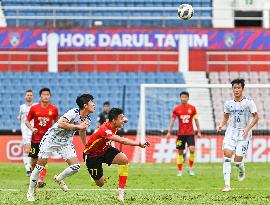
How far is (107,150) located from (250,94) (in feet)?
62.8

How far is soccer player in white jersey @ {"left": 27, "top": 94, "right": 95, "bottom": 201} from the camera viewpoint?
1499 centimetres

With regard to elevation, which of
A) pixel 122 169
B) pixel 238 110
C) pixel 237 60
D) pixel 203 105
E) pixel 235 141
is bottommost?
pixel 122 169

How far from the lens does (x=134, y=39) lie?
1473 inches

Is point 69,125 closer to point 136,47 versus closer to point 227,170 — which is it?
point 227,170

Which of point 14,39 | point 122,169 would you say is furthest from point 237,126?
point 14,39

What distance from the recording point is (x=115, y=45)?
123ft

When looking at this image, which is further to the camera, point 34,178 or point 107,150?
point 107,150

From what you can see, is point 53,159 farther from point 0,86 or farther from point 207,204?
point 207,204

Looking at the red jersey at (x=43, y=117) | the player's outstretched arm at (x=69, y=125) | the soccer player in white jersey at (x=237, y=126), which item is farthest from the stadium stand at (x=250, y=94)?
the player's outstretched arm at (x=69, y=125)

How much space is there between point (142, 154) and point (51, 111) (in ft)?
31.9

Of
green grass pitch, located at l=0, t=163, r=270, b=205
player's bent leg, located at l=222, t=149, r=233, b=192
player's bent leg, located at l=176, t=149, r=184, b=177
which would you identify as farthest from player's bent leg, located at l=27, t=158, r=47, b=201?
player's bent leg, located at l=176, t=149, r=184, b=177

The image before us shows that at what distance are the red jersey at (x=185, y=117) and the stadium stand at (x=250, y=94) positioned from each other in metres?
7.70

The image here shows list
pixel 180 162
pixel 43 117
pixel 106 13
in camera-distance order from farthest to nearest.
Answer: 1. pixel 106 13
2. pixel 180 162
3. pixel 43 117

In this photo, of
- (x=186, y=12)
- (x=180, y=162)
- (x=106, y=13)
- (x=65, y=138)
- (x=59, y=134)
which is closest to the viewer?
(x=59, y=134)
